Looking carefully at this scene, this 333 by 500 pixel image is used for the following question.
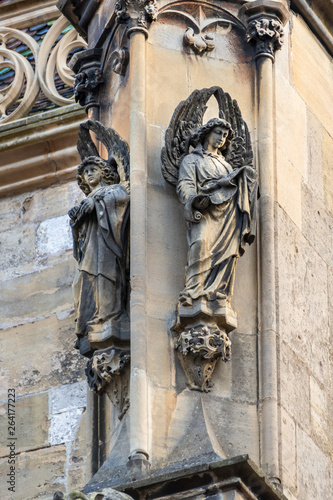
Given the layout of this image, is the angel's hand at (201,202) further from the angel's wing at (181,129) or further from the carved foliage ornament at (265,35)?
the carved foliage ornament at (265,35)

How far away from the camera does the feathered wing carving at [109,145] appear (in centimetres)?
1052

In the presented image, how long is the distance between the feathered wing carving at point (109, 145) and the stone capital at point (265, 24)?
0.89m

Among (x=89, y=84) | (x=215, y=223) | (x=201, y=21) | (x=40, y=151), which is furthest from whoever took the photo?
(x=40, y=151)

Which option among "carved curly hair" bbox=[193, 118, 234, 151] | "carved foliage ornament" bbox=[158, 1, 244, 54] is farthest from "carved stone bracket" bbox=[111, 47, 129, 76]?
"carved curly hair" bbox=[193, 118, 234, 151]

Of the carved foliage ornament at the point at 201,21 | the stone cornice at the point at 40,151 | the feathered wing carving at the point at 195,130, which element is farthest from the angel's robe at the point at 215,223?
the stone cornice at the point at 40,151

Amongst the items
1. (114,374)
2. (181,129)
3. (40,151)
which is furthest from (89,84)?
(40,151)

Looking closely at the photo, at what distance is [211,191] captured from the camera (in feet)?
33.4

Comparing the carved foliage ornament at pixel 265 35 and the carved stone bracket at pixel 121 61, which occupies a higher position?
the carved foliage ornament at pixel 265 35

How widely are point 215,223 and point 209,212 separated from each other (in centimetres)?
6

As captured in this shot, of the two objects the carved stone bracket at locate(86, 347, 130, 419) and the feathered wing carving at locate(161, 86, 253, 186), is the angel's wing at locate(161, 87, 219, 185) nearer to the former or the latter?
the feathered wing carving at locate(161, 86, 253, 186)

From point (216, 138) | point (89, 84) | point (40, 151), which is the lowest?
point (216, 138)

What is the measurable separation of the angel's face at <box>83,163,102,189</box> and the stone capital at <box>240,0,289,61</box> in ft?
3.41

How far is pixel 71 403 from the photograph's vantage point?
1266cm

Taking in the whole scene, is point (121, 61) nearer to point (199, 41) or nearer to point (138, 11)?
point (138, 11)
